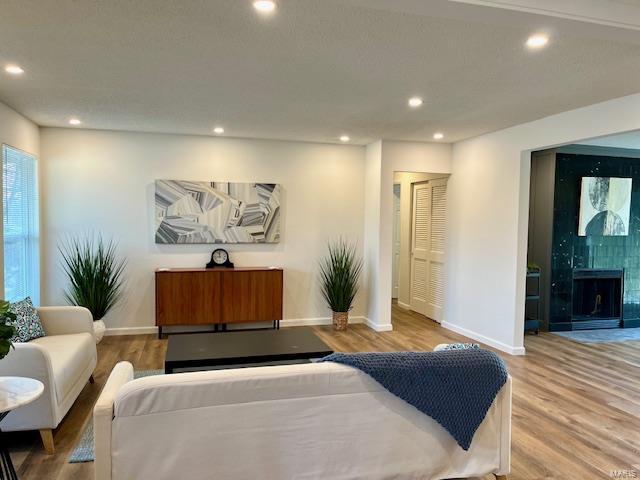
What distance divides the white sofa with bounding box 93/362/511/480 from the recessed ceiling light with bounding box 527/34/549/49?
1.94 metres

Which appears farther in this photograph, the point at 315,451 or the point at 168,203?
the point at 168,203

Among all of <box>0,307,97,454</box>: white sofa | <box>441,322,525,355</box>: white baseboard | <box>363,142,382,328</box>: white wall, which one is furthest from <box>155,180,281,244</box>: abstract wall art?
<box>441,322,525,355</box>: white baseboard

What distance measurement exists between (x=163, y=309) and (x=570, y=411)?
416cm

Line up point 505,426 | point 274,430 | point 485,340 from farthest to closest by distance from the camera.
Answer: point 485,340 < point 505,426 < point 274,430

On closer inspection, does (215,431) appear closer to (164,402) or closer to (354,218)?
(164,402)

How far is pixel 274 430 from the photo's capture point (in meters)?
1.96

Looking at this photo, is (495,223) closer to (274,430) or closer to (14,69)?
(274,430)

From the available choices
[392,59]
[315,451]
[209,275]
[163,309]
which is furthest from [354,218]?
[315,451]

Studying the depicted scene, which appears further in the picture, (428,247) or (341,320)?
(428,247)

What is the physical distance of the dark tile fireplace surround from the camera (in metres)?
5.82

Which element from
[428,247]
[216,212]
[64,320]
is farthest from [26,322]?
[428,247]

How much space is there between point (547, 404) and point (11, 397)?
3.51 metres

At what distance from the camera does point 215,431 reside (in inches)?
74.5

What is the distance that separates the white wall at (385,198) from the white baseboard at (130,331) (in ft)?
9.27
